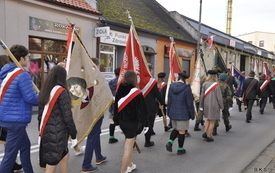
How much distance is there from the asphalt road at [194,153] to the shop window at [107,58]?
656 centimetres

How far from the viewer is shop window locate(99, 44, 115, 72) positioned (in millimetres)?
13945

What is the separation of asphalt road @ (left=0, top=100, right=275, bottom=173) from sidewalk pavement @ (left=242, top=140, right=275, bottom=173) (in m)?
0.10

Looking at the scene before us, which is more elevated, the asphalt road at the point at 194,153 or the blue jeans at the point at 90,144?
the blue jeans at the point at 90,144

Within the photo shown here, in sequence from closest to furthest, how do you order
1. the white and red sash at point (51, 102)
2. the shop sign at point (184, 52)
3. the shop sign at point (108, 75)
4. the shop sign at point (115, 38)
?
the white and red sash at point (51, 102) < the shop sign at point (115, 38) < the shop sign at point (108, 75) < the shop sign at point (184, 52)

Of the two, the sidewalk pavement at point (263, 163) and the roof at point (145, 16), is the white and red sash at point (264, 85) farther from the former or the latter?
the roof at point (145, 16)

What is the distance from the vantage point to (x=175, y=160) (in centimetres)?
510

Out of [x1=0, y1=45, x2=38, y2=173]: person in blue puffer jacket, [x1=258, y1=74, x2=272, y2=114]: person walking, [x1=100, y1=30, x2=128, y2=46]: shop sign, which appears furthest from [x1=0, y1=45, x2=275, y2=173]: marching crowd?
[x1=100, y1=30, x2=128, y2=46]: shop sign

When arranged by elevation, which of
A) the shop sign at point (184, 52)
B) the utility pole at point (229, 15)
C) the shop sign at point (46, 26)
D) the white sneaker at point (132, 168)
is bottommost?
the white sneaker at point (132, 168)

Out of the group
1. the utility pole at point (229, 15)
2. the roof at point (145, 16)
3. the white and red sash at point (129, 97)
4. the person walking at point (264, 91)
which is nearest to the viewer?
the white and red sash at point (129, 97)

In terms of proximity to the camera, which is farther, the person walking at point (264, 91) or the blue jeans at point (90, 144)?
the person walking at point (264, 91)

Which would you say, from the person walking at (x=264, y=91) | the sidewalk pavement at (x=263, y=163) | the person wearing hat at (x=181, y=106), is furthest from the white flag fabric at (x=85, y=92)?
the person walking at (x=264, y=91)

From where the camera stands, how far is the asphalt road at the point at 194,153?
4.65 meters

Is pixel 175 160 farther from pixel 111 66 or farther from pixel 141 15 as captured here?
pixel 141 15

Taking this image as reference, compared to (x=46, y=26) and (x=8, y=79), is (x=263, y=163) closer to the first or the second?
(x=8, y=79)
